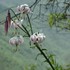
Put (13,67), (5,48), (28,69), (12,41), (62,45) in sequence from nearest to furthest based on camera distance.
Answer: (12,41)
(28,69)
(13,67)
(5,48)
(62,45)

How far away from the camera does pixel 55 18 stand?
3041 mm

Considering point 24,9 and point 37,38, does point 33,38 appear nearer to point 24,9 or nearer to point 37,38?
point 37,38

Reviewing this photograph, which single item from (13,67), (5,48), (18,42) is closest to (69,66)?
(18,42)

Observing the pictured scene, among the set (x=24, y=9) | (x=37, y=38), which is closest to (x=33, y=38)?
(x=37, y=38)

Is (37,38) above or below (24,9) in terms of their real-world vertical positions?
below

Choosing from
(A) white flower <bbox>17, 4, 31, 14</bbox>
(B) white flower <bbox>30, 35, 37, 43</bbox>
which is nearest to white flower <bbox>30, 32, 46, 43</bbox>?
(B) white flower <bbox>30, 35, 37, 43</bbox>

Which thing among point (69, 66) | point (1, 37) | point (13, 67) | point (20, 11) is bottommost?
point (13, 67)

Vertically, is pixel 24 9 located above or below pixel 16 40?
above

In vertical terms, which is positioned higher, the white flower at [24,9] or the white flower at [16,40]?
the white flower at [24,9]

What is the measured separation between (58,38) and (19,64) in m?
17.0

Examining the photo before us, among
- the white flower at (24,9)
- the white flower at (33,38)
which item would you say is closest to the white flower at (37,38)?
the white flower at (33,38)

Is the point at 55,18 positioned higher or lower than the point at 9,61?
higher

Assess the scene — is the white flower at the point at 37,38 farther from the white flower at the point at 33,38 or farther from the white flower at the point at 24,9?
the white flower at the point at 24,9

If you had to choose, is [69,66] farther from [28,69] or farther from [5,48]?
[5,48]
